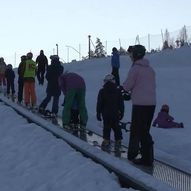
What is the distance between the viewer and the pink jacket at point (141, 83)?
9727 millimetres

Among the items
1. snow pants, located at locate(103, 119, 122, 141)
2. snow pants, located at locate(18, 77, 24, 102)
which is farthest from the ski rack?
snow pants, located at locate(18, 77, 24, 102)

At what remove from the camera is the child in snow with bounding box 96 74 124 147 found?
11.5 metres

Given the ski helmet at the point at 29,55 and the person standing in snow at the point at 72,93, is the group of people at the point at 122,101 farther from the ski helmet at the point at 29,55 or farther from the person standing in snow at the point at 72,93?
the ski helmet at the point at 29,55

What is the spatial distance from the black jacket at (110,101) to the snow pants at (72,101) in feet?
7.16

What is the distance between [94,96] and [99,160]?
16934 mm

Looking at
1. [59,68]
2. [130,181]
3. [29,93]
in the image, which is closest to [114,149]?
[130,181]

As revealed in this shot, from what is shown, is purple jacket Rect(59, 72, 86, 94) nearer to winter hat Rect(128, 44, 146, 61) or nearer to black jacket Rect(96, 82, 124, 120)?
black jacket Rect(96, 82, 124, 120)

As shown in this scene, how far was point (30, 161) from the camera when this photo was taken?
1031 centimetres

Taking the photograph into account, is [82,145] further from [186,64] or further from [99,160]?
[186,64]

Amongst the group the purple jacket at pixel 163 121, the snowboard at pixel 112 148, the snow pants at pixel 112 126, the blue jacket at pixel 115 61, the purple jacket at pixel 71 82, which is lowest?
the purple jacket at pixel 163 121

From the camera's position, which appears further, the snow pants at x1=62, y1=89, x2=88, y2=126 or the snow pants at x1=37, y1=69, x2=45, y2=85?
the snow pants at x1=37, y1=69, x2=45, y2=85

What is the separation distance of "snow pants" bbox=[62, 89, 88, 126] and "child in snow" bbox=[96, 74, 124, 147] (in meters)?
2.12

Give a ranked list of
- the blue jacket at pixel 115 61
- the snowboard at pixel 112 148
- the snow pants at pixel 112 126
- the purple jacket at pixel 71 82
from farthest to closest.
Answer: the blue jacket at pixel 115 61 < the purple jacket at pixel 71 82 < the snow pants at pixel 112 126 < the snowboard at pixel 112 148

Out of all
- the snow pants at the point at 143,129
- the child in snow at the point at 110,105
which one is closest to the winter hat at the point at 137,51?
the snow pants at the point at 143,129
